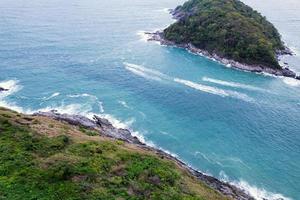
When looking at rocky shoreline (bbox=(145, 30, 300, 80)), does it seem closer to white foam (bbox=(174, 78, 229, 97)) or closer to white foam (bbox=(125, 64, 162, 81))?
white foam (bbox=(174, 78, 229, 97))

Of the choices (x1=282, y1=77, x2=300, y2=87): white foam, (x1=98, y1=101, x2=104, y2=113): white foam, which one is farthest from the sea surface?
(x1=282, y1=77, x2=300, y2=87): white foam

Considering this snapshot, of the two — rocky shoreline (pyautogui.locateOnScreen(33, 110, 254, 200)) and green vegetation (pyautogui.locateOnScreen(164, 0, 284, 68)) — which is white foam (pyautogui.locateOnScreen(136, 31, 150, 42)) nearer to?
green vegetation (pyautogui.locateOnScreen(164, 0, 284, 68))

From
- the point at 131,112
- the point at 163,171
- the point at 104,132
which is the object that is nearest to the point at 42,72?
the point at 131,112

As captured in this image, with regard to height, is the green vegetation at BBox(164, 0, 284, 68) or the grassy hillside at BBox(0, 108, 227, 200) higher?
the green vegetation at BBox(164, 0, 284, 68)

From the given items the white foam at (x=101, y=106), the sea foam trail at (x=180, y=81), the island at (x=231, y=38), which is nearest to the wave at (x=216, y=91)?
the sea foam trail at (x=180, y=81)

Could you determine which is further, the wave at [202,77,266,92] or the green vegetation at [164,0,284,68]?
the green vegetation at [164,0,284,68]

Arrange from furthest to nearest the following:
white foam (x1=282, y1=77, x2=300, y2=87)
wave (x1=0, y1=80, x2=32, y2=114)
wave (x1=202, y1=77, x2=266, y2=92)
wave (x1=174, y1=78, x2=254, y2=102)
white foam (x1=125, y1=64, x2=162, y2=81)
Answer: white foam (x1=282, y1=77, x2=300, y2=87), white foam (x1=125, y1=64, x2=162, y2=81), wave (x1=202, y1=77, x2=266, y2=92), wave (x1=174, y1=78, x2=254, y2=102), wave (x1=0, y1=80, x2=32, y2=114)

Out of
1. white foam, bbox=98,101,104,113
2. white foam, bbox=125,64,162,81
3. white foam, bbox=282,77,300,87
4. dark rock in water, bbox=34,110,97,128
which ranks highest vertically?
white foam, bbox=282,77,300,87

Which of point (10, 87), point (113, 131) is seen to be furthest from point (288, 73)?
point (10, 87)

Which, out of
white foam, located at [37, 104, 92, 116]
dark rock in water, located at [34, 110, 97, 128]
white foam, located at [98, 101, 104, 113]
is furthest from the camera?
white foam, located at [98, 101, 104, 113]

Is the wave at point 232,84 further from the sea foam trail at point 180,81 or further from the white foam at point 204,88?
the white foam at point 204,88
